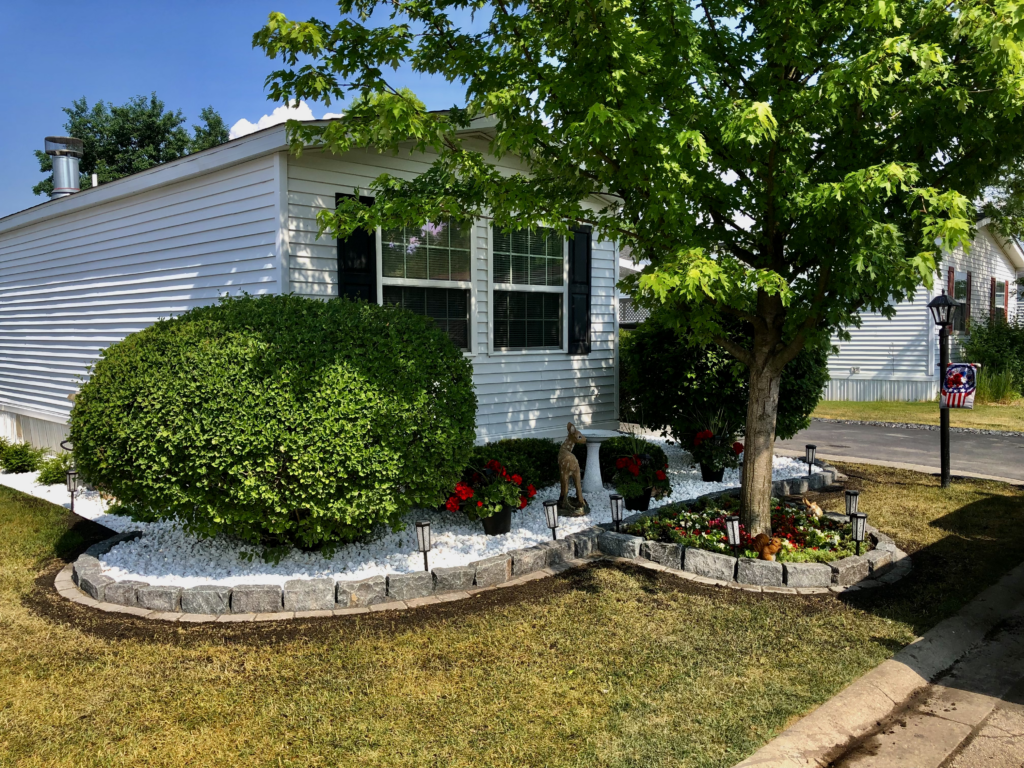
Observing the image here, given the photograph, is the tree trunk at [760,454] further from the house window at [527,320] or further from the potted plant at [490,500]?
the house window at [527,320]

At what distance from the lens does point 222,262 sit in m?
7.32

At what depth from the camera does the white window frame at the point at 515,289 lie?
8.04 meters

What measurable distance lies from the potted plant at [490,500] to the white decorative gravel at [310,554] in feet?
0.40

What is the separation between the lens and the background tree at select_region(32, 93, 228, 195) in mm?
29531

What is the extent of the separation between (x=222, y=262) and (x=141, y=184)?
1884mm

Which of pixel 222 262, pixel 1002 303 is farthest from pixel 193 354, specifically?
A: pixel 1002 303

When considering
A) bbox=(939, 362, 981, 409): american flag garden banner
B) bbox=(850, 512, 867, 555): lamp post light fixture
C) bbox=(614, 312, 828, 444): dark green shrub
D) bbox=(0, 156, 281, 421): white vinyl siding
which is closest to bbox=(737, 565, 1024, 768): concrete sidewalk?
bbox=(850, 512, 867, 555): lamp post light fixture

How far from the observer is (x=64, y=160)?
39.8 feet

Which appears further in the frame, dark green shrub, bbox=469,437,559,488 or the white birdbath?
the white birdbath

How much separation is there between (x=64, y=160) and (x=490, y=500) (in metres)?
10.5

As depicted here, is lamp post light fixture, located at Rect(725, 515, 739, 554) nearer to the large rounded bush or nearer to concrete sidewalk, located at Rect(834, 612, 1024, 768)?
concrete sidewalk, located at Rect(834, 612, 1024, 768)

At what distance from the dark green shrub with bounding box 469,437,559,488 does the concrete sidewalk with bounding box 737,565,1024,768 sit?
355 centimetres

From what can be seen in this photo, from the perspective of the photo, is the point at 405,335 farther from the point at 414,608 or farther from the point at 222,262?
the point at 222,262

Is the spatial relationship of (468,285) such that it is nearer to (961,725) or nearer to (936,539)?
(936,539)
